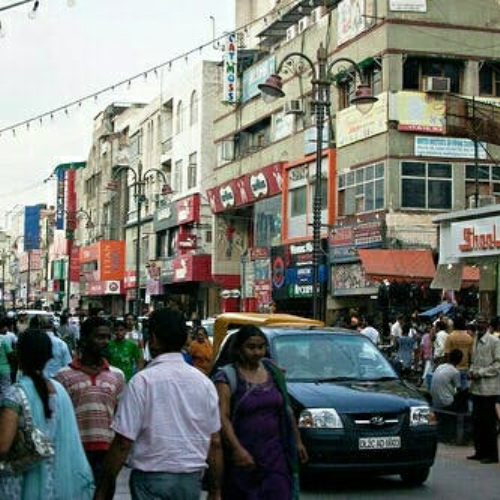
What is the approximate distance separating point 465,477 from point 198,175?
45.4m

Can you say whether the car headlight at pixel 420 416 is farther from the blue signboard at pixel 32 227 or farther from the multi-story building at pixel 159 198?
the blue signboard at pixel 32 227

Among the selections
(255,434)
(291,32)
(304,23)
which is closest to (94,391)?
(255,434)

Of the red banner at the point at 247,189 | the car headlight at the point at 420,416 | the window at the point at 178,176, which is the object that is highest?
the window at the point at 178,176

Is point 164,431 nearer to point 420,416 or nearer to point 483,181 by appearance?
point 420,416

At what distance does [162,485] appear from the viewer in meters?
5.09

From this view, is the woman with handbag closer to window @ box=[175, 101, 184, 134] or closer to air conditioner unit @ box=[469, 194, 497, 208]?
air conditioner unit @ box=[469, 194, 497, 208]

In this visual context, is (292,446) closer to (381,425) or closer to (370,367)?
(381,425)

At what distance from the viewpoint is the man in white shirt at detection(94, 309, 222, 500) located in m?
5.11

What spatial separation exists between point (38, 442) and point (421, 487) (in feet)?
22.4

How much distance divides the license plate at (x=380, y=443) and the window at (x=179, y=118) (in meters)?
50.6

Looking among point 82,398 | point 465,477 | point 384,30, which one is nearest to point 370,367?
point 465,477

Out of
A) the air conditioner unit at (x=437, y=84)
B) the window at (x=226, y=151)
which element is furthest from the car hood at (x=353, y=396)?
the window at (x=226, y=151)

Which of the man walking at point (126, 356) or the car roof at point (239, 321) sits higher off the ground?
the car roof at point (239, 321)

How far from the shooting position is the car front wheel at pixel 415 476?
36.0ft
